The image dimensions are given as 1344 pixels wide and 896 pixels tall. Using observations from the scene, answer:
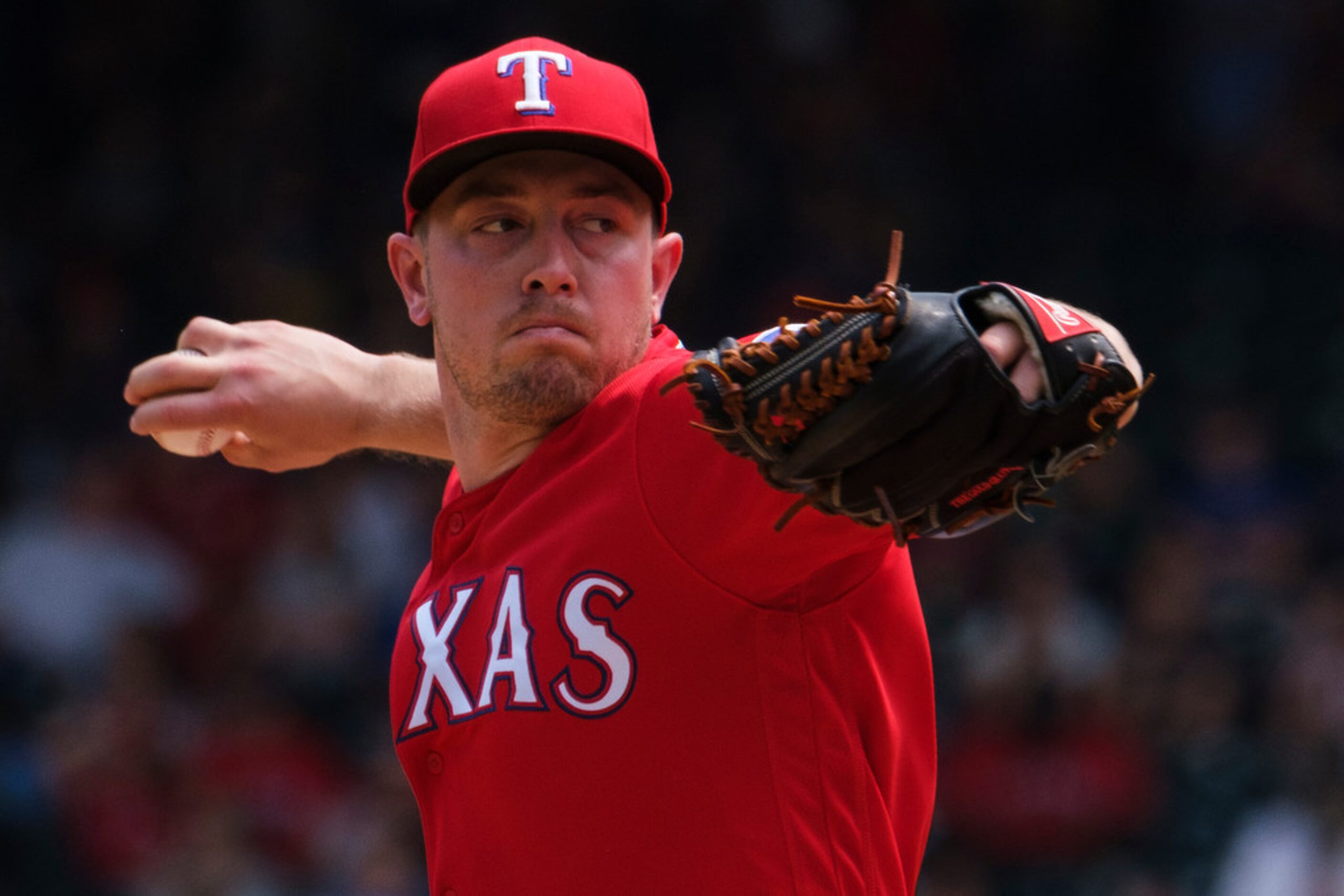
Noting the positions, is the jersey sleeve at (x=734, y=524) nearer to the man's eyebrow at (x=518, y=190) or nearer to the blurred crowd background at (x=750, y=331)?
the man's eyebrow at (x=518, y=190)

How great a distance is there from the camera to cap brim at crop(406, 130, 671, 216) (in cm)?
232

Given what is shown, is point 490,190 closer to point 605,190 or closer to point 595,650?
point 605,190

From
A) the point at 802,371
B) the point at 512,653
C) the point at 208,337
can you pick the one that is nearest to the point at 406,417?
the point at 208,337

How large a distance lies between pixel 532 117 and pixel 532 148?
45 mm

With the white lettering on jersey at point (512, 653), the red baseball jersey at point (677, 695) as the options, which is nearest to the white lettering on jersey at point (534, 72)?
the red baseball jersey at point (677, 695)

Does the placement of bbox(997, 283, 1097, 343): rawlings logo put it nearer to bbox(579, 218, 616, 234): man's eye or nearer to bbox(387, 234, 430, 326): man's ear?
bbox(579, 218, 616, 234): man's eye

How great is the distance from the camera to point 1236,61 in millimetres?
9273

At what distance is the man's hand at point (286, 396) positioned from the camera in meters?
2.68

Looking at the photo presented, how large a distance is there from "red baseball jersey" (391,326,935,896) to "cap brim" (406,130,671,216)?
334 millimetres

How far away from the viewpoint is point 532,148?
2340 millimetres

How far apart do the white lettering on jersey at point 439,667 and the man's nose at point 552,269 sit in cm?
43

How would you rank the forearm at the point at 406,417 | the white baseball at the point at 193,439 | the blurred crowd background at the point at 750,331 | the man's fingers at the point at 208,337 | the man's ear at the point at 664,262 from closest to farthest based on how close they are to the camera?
the man's ear at the point at 664,262, the white baseball at the point at 193,439, the man's fingers at the point at 208,337, the forearm at the point at 406,417, the blurred crowd background at the point at 750,331

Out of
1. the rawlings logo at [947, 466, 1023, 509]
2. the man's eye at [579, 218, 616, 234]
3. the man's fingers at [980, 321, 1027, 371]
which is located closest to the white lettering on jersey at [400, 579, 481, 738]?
the man's eye at [579, 218, 616, 234]

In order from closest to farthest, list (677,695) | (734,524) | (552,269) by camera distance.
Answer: (734,524)
(677,695)
(552,269)
